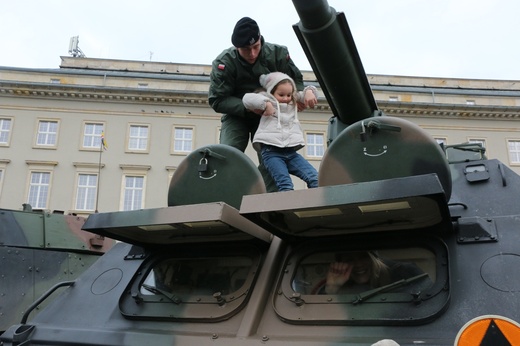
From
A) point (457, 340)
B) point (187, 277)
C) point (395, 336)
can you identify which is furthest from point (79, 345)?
point (457, 340)

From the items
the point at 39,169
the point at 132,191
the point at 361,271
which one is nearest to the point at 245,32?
the point at 361,271

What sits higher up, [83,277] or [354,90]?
[354,90]

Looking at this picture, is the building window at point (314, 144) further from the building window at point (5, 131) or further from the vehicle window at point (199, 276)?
the vehicle window at point (199, 276)

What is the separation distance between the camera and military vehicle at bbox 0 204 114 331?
7.22m

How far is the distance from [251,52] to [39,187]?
28725 millimetres

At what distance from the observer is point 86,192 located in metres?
30.2

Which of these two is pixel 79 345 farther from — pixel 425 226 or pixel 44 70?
pixel 44 70

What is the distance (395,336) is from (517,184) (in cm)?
151

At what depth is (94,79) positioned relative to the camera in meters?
33.1

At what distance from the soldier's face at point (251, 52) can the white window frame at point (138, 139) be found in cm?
2756

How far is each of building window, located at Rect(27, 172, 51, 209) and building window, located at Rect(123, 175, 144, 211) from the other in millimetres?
4176

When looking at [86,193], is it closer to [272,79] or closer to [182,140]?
[182,140]

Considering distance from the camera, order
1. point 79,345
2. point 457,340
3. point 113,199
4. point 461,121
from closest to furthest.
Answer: point 457,340
point 79,345
point 113,199
point 461,121

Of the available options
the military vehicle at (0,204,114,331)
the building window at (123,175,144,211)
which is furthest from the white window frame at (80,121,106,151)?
the military vehicle at (0,204,114,331)
